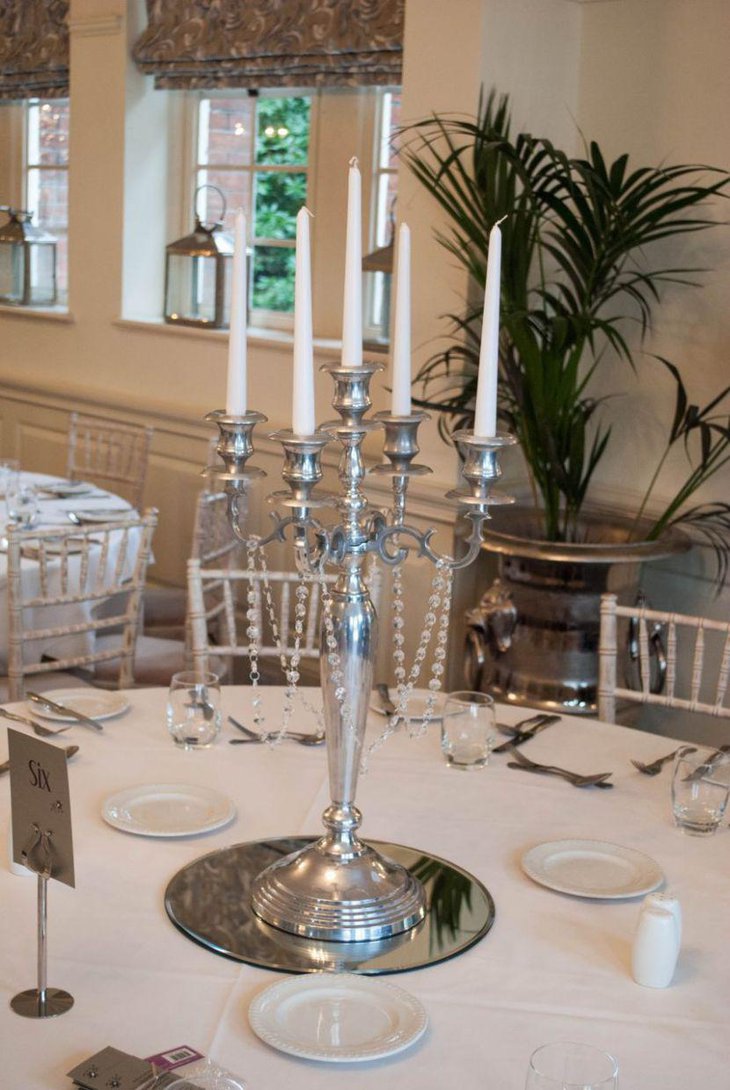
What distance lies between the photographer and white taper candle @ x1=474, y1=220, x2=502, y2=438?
142 cm

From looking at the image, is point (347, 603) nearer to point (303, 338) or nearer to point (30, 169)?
point (303, 338)

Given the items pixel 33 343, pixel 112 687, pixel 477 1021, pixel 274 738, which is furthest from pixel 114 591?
pixel 33 343

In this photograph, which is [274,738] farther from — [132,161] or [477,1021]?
[132,161]

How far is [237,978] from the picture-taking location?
139cm

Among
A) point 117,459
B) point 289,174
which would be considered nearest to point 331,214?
point 289,174

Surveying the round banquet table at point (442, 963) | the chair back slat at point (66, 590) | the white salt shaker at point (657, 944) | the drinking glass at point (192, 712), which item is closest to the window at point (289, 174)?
the chair back slat at point (66, 590)

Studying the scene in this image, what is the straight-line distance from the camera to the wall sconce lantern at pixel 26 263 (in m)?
5.77

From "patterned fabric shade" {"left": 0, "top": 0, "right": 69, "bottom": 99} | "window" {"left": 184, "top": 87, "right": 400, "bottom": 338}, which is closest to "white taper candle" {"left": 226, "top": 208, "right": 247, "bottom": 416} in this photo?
"window" {"left": 184, "top": 87, "right": 400, "bottom": 338}

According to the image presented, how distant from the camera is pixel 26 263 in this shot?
586 centimetres

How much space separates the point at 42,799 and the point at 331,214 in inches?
147

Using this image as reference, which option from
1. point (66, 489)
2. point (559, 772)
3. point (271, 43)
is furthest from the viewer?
point (271, 43)

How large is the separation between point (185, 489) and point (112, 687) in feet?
6.14

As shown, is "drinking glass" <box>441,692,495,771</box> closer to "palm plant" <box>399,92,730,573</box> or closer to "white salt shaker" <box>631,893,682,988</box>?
"white salt shaker" <box>631,893,682,988</box>

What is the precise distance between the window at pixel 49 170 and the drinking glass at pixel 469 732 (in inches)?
178
